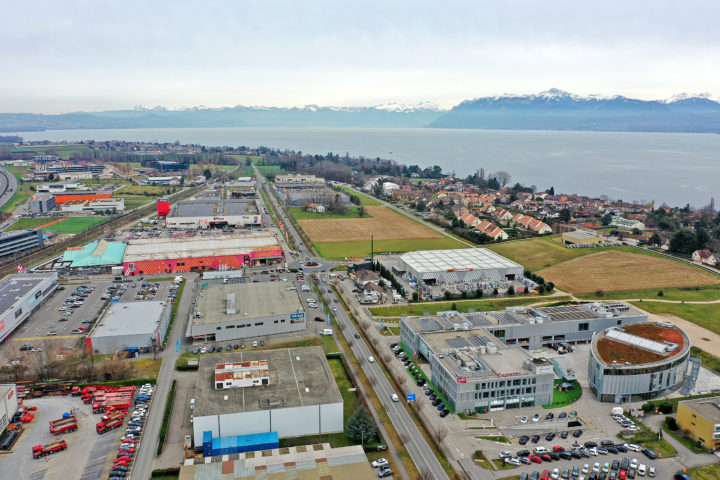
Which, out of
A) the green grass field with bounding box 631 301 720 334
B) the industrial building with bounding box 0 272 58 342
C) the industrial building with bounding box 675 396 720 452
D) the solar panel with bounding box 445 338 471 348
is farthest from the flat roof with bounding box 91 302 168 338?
the green grass field with bounding box 631 301 720 334

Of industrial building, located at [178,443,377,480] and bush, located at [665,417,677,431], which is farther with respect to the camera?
bush, located at [665,417,677,431]

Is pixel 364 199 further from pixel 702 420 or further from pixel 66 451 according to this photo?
pixel 66 451

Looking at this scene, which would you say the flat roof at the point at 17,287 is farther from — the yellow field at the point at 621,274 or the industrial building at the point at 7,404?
the yellow field at the point at 621,274

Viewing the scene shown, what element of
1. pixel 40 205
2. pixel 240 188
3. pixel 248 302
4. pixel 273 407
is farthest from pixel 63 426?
pixel 240 188

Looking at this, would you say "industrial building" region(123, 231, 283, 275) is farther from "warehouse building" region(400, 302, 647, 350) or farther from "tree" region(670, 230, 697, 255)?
"tree" region(670, 230, 697, 255)

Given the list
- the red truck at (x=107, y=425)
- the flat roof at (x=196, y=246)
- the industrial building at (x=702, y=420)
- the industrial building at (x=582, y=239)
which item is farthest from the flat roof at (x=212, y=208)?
the industrial building at (x=702, y=420)

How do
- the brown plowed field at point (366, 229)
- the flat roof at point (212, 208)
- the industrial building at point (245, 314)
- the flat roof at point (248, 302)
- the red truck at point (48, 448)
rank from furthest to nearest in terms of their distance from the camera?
the flat roof at point (212, 208) → the brown plowed field at point (366, 229) → the flat roof at point (248, 302) → the industrial building at point (245, 314) → the red truck at point (48, 448)

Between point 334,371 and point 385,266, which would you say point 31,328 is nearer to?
point 334,371
